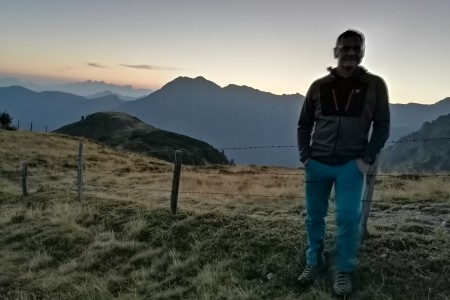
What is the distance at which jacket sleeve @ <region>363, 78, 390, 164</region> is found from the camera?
461 cm

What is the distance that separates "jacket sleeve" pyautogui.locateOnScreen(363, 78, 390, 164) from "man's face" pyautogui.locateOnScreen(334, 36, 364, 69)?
33 cm

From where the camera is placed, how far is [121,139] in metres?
88.8

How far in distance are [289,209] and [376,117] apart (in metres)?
6.57

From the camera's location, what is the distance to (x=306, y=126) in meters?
5.07

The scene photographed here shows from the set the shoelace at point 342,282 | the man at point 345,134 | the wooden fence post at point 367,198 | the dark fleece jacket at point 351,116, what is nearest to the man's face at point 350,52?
the man at point 345,134

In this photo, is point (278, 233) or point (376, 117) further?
point (278, 233)

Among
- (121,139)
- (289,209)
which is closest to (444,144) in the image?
(121,139)

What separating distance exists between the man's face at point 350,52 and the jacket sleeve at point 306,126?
482mm

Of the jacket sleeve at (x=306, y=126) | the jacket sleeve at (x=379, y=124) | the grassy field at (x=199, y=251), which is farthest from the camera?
the grassy field at (x=199, y=251)

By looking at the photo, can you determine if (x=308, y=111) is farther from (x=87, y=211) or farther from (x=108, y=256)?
(x=87, y=211)

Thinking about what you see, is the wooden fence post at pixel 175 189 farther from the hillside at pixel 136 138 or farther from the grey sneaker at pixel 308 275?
the hillside at pixel 136 138

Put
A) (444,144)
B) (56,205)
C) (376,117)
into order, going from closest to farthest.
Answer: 1. (376,117)
2. (56,205)
3. (444,144)

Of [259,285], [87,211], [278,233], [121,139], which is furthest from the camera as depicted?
[121,139]

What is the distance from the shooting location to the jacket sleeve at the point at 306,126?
497cm
